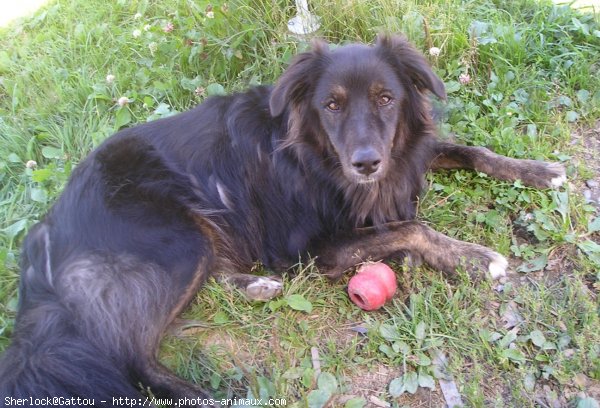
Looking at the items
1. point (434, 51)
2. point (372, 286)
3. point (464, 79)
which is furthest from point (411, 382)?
point (434, 51)

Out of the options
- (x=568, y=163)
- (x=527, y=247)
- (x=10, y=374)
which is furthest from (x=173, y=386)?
(x=568, y=163)

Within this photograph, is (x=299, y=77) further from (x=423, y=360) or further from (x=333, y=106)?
(x=423, y=360)

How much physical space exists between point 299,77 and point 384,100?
1.55 feet

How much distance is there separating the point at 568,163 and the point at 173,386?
2724mm

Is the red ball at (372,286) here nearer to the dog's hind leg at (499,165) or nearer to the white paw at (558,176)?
the dog's hind leg at (499,165)

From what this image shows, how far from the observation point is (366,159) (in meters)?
2.56

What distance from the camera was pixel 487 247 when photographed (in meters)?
2.97

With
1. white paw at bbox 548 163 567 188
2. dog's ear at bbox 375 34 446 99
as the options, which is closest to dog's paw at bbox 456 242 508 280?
white paw at bbox 548 163 567 188

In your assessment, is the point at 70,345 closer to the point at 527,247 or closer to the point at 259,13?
the point at 527,247

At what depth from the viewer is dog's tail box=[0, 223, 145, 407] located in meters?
2.12

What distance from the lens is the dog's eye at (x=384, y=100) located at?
2.73m

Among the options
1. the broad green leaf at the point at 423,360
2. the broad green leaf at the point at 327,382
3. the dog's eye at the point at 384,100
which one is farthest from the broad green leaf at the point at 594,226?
the broad green leaf at the point at 327,382

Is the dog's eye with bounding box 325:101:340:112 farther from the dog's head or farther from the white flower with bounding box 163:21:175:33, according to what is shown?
the white flower with bounding box 163:21:175:33

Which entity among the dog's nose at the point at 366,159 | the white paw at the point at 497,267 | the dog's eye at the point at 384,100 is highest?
the dog's eye at the point at 384,100
